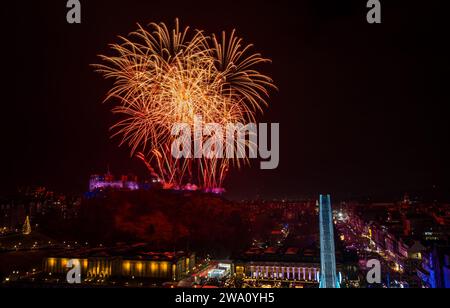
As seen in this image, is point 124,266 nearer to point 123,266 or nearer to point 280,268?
point 123,266

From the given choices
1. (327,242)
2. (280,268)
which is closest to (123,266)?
(280,268)

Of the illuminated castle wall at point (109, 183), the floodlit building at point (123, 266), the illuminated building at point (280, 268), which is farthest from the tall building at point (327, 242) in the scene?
the illuminated castle wall at point (109, 183)

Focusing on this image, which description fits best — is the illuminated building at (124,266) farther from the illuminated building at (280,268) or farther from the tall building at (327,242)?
the tall building at (327,242)

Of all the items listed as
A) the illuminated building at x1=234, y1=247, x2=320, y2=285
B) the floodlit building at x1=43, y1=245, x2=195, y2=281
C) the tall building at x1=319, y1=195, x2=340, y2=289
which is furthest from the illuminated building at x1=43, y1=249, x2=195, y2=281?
the tall building at x1=319, y1=195, x2=340, y2=289

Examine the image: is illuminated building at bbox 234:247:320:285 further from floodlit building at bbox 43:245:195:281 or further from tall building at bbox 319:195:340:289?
floodlit building at bbox 43:245:195:281
